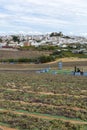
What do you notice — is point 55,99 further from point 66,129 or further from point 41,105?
point 66,129

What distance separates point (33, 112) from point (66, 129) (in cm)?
407

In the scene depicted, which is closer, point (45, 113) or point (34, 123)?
point (34, 123)

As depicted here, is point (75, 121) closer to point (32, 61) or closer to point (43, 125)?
point (43, 125)

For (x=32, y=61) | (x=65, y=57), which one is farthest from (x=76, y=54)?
(x=32, y=61)

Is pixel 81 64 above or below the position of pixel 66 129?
below

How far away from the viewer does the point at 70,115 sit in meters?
16.0

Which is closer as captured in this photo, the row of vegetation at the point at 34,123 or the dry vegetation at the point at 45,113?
the row of vegetation at the point at 34,123

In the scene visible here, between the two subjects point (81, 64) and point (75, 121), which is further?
point (81, 64)

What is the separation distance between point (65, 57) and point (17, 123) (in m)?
68.3

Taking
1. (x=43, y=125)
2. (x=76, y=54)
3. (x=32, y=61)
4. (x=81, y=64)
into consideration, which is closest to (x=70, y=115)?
(x=43, y=125)

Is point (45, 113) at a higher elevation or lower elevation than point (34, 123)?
lower

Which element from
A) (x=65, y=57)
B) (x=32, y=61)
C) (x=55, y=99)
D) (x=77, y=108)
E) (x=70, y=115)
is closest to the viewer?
(x=70, y=115)

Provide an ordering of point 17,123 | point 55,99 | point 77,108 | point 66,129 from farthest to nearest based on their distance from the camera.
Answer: point 55,99, point 77,108, point 17,123, point 66,129

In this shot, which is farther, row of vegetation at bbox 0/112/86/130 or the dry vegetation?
the dry vegetation
